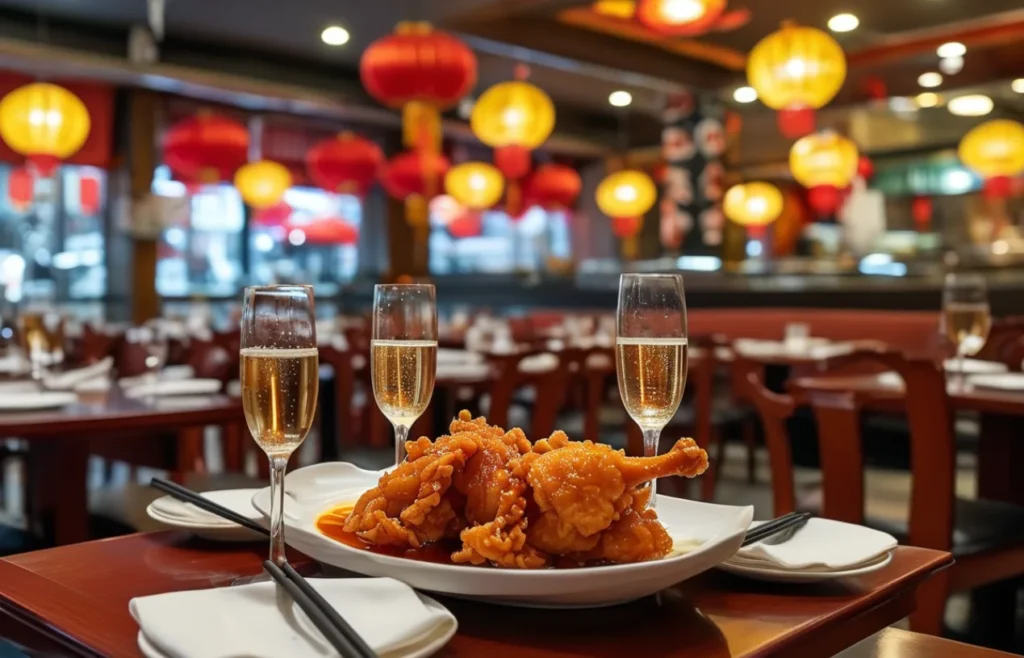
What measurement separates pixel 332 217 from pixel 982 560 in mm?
11900

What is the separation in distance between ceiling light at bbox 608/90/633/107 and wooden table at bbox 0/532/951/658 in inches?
419

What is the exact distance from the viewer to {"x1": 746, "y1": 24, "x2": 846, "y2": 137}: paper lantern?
5340mm

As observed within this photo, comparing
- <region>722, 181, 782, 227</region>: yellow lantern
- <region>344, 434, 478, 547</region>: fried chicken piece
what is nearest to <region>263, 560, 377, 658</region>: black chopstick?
<region>344, 434, 478, 547</region>: fried chicken piece

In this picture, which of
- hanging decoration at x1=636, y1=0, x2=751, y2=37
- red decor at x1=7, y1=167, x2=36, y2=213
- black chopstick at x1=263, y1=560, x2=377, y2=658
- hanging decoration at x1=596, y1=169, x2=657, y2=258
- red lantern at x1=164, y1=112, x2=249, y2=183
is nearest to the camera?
black chopstick at x1=263, y1=560, x2=377, y2=658

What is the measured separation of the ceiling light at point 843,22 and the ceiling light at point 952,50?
32.7 inches

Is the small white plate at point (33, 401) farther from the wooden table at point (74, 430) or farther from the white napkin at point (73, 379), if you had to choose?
the white napkin at point (73, 379)

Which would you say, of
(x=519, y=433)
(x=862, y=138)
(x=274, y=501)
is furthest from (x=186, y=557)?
(x=862, y=138)

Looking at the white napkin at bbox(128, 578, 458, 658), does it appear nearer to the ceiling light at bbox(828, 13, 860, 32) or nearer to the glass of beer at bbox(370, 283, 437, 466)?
the glass of beer at bbox(370, 283, 437, 466)

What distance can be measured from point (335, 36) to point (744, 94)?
4409 millimetres

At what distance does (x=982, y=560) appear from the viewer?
6.55 feet

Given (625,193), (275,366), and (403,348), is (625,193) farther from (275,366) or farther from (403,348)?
(275,366)

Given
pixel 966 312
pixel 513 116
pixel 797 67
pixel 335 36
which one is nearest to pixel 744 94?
pixel 335 36

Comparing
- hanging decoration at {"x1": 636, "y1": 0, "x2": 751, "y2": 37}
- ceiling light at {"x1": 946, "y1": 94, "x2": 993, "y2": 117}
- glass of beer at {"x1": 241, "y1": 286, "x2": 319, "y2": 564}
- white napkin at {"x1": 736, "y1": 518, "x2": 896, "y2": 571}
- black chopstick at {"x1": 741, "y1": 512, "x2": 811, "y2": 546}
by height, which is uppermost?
ceiling light at {"x1": 946, "y1": 94, "x2": 993, "y2": 117}

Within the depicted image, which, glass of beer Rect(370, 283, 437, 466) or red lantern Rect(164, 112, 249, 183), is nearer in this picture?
glass of beer Rect(370, 283, 437, 466)
